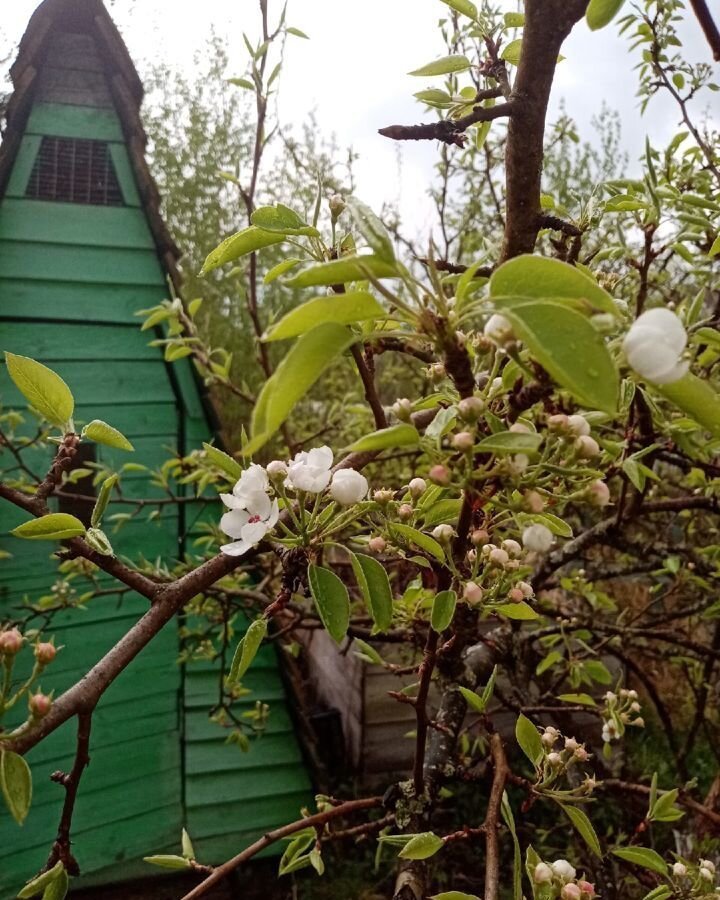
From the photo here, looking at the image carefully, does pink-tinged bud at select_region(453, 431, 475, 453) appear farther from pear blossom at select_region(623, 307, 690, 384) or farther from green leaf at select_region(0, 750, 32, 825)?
green leaf at select_region(0, 750, 32, 825)

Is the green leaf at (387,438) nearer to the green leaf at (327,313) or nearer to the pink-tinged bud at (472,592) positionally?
the green leaf at (327,313)

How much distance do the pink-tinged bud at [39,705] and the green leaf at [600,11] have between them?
2.21 feet

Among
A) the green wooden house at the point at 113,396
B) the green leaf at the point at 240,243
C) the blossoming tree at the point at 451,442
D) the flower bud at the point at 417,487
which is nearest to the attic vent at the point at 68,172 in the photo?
the green wooden house at the point at 113,396

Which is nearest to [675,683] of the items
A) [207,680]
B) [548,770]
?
[207,680]

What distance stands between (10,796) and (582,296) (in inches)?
21.4

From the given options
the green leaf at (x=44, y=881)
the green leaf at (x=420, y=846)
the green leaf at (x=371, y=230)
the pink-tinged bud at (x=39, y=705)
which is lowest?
the green leaf at (x=420, y=846)

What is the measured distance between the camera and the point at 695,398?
1.40 feet

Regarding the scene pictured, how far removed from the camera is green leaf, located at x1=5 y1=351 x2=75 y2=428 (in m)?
0.63

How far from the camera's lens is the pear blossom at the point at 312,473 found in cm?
60

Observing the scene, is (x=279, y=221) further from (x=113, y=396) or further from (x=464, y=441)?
(x=113, y=396)

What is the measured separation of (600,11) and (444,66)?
0.29 metres

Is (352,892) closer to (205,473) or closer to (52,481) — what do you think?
(205,473)

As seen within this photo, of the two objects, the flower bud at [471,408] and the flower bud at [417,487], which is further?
the flower bud at [417,487]

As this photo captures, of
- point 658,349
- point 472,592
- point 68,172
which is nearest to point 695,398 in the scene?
point 658,349
